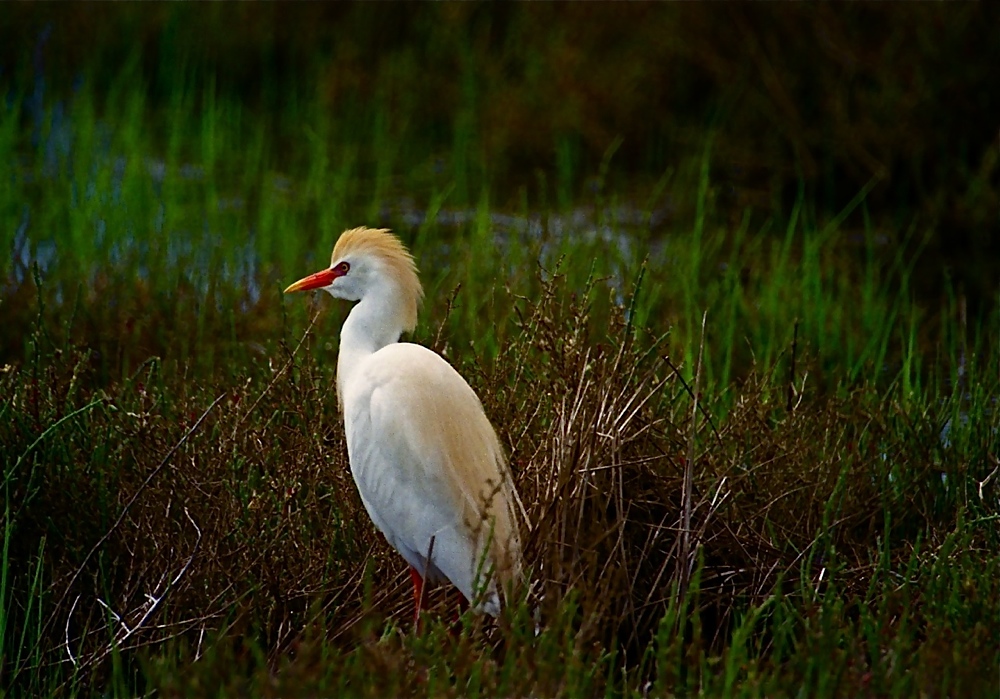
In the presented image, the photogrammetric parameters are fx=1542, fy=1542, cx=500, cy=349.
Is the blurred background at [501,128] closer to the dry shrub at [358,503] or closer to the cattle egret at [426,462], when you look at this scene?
the dry shrub at [358,503]

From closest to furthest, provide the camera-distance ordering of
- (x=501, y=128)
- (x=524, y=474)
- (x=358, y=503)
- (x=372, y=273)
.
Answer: (x=524, y=474) < (x=372, y=273) < (x=358, y=503) < (x=501, y=128)

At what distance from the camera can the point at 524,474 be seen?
118 inches

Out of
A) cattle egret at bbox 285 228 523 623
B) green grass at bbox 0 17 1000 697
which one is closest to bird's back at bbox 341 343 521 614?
cattle egret at bbox 285 228 523 623

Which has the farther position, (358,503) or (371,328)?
(358,503)

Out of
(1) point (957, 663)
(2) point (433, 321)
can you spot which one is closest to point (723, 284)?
(2) point (433, 321)

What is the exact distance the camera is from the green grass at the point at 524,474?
2.50 meters

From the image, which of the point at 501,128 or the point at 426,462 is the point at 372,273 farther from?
the point at 501,128

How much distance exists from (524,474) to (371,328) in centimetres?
47

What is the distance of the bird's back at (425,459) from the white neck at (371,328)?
4.7 inches

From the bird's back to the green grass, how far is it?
0.10m

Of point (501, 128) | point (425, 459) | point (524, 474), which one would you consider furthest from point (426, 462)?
point (501, 128)

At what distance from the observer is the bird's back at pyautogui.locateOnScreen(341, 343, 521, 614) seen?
9.74 ft

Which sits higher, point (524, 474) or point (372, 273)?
point (372, 273)

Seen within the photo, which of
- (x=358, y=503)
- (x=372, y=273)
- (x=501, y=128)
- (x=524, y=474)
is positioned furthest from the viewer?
(x=501, y=128)
